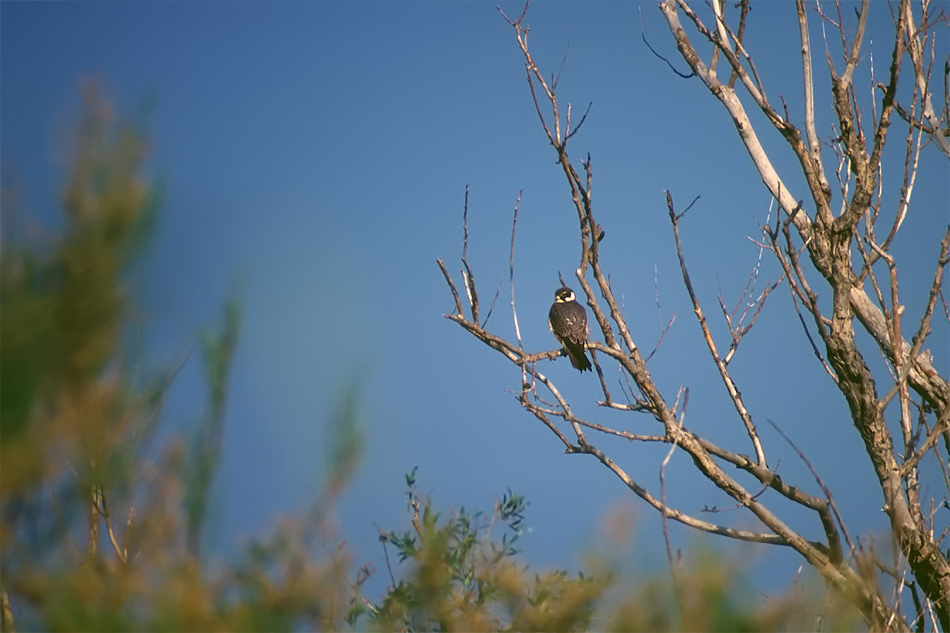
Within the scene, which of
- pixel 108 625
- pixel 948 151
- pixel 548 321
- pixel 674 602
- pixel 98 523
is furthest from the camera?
pixel 548 321

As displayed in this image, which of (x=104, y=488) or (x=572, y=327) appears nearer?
(x=104, y=488)

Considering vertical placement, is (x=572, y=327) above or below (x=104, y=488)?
above

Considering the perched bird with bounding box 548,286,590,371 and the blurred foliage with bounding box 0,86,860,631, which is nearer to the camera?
the blurred foliage with bounding box 0,86,860,631

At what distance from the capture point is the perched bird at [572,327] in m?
6.03

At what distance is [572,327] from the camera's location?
612cm

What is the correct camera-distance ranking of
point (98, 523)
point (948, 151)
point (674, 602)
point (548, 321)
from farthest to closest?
point (548, 321) < point (948, 151) < point (98, 523) < point (674, 602)

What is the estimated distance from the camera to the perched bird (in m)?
6.03

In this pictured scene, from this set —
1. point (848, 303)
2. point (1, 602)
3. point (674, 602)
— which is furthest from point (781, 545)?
point (1, 602)

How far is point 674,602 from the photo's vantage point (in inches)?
30.3

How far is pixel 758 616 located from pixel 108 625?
55cm

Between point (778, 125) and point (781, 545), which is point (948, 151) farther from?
point (781, 545)

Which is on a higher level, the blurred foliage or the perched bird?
the perched bird

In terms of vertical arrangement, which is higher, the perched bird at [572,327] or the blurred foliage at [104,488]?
the perched bird at [572,327]

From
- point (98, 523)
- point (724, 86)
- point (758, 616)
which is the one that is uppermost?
point (724, 86)
